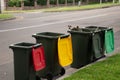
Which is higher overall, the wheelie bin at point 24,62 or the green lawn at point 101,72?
the wheelie bin at point 24,62

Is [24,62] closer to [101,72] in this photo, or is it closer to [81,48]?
[101,72]

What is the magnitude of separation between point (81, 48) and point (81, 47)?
29mm

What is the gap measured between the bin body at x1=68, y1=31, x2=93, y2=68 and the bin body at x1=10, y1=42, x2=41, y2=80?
1.90m

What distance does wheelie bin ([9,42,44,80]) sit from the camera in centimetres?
662

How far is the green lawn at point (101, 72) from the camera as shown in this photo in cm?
747

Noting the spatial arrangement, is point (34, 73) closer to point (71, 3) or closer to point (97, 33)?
point (97, 33)

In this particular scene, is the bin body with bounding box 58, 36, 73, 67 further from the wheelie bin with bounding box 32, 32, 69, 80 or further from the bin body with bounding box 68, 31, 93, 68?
the bin body with bounding box 68, 31, 93, 68

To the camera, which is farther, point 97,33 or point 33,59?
point 97,33

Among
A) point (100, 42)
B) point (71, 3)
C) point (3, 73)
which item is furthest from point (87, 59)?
point (71, 3)

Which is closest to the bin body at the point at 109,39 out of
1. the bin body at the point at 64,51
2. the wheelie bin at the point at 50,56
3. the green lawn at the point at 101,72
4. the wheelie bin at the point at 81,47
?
the green lawn at the point at 101,72

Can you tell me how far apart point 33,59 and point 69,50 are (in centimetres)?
124

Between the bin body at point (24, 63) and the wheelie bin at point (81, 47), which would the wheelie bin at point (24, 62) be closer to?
the bin body at point (24, 63)

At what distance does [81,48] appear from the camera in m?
8.60

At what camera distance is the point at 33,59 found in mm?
6598
